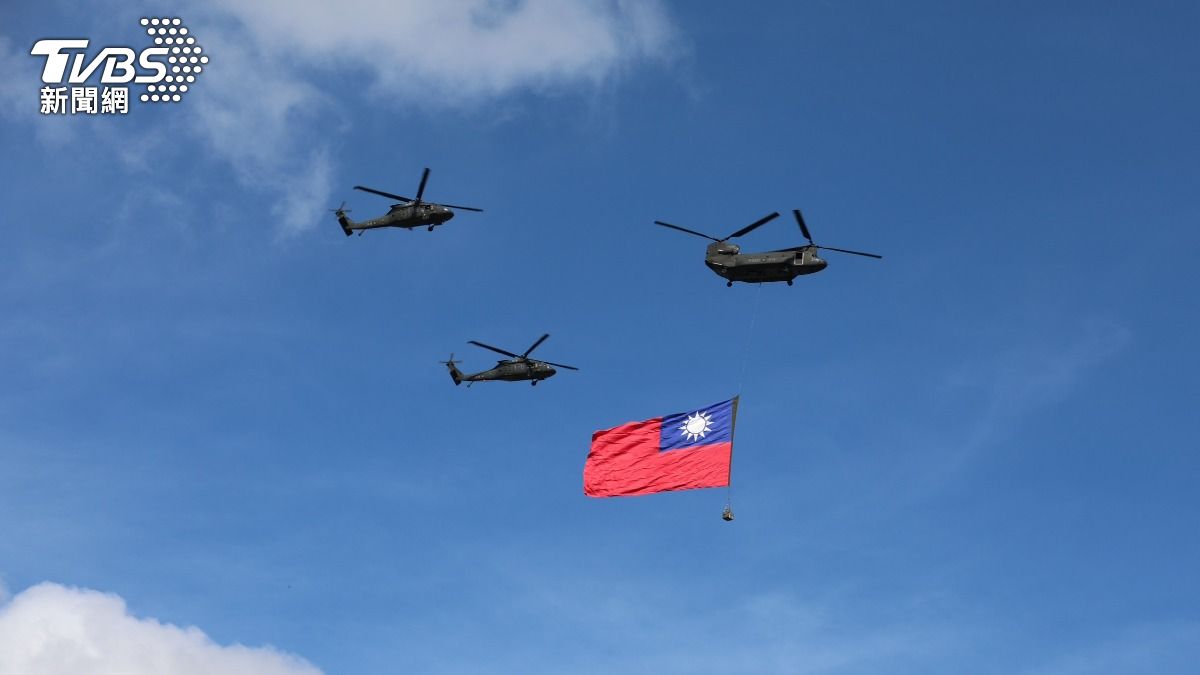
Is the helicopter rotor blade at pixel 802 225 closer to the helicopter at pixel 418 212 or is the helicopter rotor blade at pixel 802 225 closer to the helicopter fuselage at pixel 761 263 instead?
the helicopter fuselage at pixel 761 263

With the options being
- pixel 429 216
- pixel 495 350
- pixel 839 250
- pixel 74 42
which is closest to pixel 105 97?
pixel 74 42

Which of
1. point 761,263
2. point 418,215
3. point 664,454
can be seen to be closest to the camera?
point 664,454

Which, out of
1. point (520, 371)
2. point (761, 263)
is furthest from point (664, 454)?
point (520, 371)

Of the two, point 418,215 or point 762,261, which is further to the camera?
point 418,215

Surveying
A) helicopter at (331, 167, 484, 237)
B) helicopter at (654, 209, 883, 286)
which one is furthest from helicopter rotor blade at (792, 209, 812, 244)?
helicopter at (331, 167, 484, 237)

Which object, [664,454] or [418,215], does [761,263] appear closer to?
[664,454]

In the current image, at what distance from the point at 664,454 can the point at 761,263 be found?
1538 centimetres

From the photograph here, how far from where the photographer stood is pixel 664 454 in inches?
3410

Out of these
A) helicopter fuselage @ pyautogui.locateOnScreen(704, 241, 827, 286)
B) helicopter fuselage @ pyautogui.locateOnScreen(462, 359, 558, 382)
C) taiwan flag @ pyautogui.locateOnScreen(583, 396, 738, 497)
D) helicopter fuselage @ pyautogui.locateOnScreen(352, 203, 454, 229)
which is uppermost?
helicopter fuselage @ pyautogui.locateOnScreen(352, 203, 454, 229)

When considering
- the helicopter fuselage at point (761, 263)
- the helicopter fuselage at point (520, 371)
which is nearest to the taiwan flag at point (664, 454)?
the helicopter fuselage at point (761, 263)

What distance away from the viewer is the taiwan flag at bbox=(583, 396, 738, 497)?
278 feet

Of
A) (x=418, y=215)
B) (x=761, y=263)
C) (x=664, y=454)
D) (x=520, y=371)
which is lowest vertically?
(x=664, y=454)

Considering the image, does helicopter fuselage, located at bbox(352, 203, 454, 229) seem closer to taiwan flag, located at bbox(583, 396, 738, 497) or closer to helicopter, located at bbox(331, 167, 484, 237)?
helicopter, located at bbox(331, 167, 484, 237)

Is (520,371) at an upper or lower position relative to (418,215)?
lower
